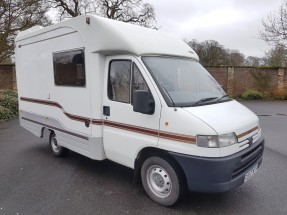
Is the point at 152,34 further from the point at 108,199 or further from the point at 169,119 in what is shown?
the point at 108,199

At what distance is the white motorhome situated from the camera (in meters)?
3.43

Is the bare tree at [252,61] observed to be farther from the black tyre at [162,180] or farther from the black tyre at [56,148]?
the black tyre at [162,180]

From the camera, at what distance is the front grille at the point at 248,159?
11.7 feet

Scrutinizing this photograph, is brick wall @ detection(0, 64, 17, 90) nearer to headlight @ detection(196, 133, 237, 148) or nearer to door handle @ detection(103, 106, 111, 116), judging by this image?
door handle @ detection(103, 106, 111, 116)

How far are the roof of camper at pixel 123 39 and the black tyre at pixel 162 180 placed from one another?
1621mm

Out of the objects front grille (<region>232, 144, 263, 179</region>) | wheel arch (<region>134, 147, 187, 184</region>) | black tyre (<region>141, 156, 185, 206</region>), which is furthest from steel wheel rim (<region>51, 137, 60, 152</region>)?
front grille (<region>232, 144, 263, 179</region>)

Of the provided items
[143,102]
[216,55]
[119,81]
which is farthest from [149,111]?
[216,55]

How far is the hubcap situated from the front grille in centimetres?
92

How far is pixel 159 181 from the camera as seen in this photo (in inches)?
156

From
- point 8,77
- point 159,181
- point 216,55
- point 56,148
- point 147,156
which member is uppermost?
point 216,55

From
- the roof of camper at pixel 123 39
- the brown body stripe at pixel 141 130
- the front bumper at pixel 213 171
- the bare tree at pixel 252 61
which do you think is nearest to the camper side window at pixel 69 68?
the roof of camper at pixel 123 39

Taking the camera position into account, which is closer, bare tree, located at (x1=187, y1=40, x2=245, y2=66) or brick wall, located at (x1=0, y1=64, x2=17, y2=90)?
brick wall, located at (x1=0, y1=64, x2=17, y2=90)

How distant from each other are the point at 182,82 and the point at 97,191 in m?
2.21

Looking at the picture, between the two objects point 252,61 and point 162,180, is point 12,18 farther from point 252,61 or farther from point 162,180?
point 252,61
